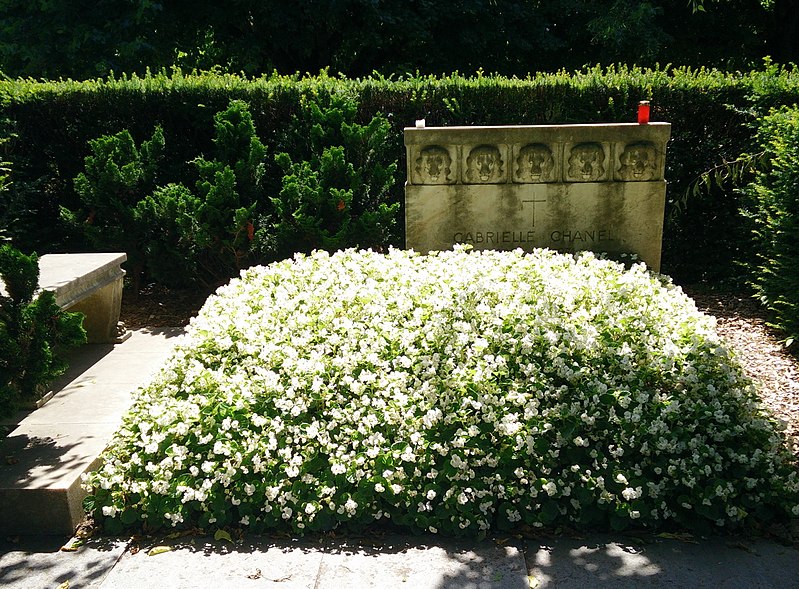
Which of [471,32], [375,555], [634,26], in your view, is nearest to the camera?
[375,555]

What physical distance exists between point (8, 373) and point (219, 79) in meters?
6.01

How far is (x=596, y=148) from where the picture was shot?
7.83 meters

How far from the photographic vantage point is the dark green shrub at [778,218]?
6902mm

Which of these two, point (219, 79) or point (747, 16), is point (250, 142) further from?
point (747, 16)

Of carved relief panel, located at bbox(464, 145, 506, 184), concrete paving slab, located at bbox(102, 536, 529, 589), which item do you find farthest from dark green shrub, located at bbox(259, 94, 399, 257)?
concrete paving slab, located at bbox(102, 536, 529, 589)

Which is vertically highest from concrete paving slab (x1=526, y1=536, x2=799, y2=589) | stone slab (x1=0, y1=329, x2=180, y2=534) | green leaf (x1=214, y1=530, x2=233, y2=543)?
stone slab (x1=0, y1=329, x2=180, y2=534)

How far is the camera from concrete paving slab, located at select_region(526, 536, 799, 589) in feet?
12.2

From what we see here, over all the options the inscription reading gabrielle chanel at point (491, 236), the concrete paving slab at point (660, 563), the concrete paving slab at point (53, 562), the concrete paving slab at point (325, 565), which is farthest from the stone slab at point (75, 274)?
the concrete paving slab at point (660, 563)

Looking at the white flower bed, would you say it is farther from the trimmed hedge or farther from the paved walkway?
the trimmed hedge

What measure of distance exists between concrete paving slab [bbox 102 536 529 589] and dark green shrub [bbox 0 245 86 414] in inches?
47.0

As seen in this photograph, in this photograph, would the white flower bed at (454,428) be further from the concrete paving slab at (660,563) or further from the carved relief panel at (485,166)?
the carved relief panel at (485,166)

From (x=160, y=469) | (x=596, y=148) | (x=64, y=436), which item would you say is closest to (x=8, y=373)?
(x=64, y=436)

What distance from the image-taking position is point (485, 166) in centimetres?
784

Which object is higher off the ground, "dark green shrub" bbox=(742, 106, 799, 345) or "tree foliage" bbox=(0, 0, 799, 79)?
"tree foliage" bbox=(0, 0, 799, 79)
